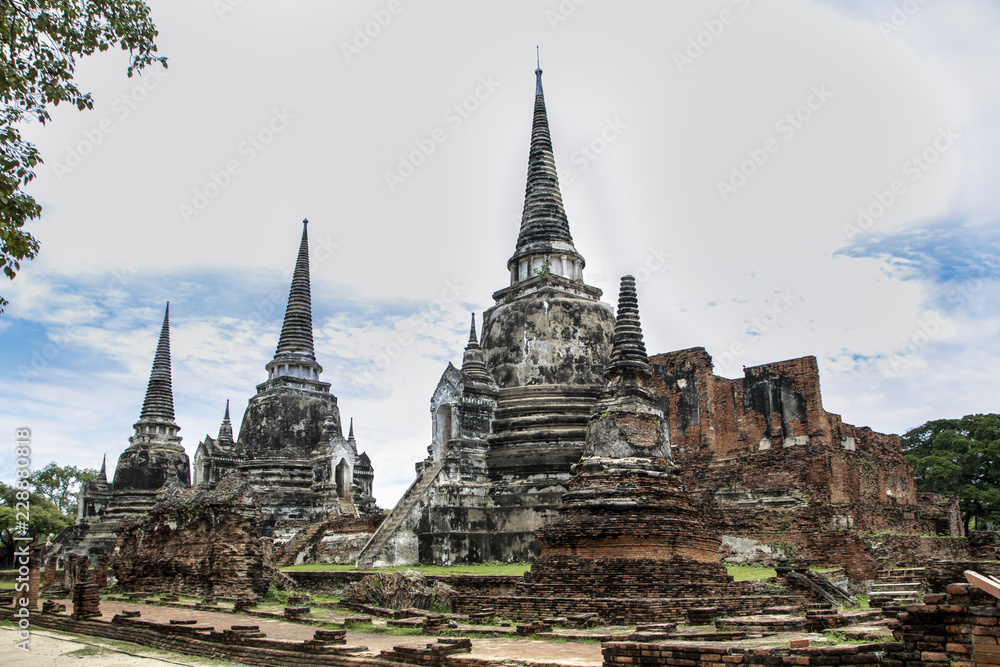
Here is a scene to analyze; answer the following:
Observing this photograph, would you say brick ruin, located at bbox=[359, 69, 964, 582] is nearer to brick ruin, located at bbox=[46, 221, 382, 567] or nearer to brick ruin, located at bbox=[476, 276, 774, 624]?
brick ruin, located at bbox=[476, 276, 774, 624]

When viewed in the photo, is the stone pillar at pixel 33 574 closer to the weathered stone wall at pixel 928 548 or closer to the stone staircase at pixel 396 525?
the stone staircase at pixel 396 525

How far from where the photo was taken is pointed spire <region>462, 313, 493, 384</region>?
2369cm

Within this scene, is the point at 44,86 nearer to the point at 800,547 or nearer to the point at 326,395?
the point at 800,547

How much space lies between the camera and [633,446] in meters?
16.0

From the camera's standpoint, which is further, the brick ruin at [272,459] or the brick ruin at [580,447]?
the brick ruin at [272,459]

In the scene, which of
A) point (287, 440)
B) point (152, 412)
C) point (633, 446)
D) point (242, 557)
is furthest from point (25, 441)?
point (152, 412)

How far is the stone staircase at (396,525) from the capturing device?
2039cm

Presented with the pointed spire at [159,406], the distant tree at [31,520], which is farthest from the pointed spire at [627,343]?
the distant tree at [31,520]

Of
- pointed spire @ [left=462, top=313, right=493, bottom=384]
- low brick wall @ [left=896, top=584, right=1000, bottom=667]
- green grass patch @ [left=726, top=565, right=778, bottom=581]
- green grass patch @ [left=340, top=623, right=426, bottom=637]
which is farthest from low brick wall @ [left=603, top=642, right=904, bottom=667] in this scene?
pointed spire @ [left=462, top=313, right=493, bottom=384]

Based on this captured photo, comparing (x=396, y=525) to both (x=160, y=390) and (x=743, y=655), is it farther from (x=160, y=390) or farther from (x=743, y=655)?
(x=160, y=390)

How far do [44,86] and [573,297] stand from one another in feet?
57.7

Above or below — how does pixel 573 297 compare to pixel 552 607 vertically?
above

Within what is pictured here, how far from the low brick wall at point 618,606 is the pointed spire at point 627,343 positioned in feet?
18.0

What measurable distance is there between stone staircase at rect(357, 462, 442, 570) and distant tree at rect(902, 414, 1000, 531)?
2783 cm
